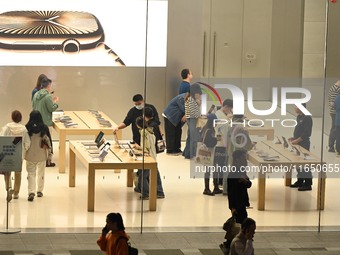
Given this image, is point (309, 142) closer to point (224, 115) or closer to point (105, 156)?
point (224, 115)

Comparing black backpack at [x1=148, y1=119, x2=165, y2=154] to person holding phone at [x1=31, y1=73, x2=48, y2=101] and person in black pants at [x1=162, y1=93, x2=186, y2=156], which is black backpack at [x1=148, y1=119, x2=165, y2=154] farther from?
person holding phone at [x1=31, y1=73, x2=48, y2=101]

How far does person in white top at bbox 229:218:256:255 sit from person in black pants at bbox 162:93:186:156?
3925 millimetres

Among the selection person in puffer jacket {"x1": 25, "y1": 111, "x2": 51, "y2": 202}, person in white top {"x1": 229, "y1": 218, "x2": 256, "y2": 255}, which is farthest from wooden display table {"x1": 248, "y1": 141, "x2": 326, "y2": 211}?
person in white top {"x1": 229, "y1": 218, "x2": 256, "y2": 255}

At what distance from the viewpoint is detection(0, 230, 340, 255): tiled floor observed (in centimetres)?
1555

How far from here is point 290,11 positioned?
16891mm

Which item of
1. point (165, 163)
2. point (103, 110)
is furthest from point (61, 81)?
point (165, 163)

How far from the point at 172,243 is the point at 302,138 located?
2495mm

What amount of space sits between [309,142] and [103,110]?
2.88 meters

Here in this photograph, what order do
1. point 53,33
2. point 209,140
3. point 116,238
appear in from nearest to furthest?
point 116,238 → point 53,33 → point 209,140

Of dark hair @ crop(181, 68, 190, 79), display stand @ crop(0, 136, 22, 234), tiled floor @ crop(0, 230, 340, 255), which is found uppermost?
dark hair @ crop(181, 68, 190, 79)

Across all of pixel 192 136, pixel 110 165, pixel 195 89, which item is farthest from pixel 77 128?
pixel 195 89

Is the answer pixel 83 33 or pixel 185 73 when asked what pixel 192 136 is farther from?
pixel 83 33

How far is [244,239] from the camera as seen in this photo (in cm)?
1305

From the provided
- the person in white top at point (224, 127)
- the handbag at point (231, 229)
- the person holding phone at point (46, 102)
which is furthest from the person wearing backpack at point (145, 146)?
the handbag at point (231, 229)
